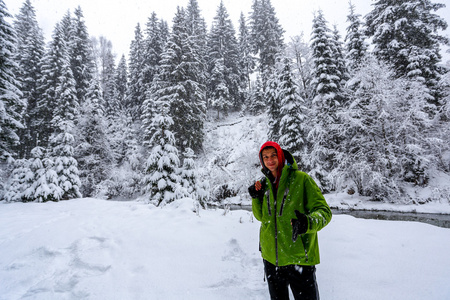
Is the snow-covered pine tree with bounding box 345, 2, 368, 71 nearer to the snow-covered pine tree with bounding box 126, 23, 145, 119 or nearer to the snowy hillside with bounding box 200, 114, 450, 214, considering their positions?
the snowy hillside with bounding box 200, 114, 450, 214

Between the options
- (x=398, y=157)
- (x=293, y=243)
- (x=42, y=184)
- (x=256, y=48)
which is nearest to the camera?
(x=293, y=243)

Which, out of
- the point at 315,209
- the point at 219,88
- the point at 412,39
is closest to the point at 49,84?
the point at 219,88

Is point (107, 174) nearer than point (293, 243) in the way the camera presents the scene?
No

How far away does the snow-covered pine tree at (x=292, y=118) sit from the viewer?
18.8 metres

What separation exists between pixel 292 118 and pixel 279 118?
2357 millimetres

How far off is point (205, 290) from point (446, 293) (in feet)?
10.6

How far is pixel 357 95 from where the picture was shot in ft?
53.7

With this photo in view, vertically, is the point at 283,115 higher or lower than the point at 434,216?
higher

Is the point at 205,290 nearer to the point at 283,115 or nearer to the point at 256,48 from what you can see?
the point at 283,115

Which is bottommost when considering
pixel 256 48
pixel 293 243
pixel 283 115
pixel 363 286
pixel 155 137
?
pixel 363 286

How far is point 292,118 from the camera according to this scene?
62.0 ft

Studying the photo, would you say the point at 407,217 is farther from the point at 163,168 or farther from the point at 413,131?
the point at 163,168

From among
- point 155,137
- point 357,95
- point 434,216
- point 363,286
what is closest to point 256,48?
point 357,95

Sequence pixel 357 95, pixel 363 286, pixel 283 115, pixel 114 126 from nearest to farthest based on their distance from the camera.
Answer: pixel 363 286
pixel 357 95
pixel 283 115
pixel 114 126
